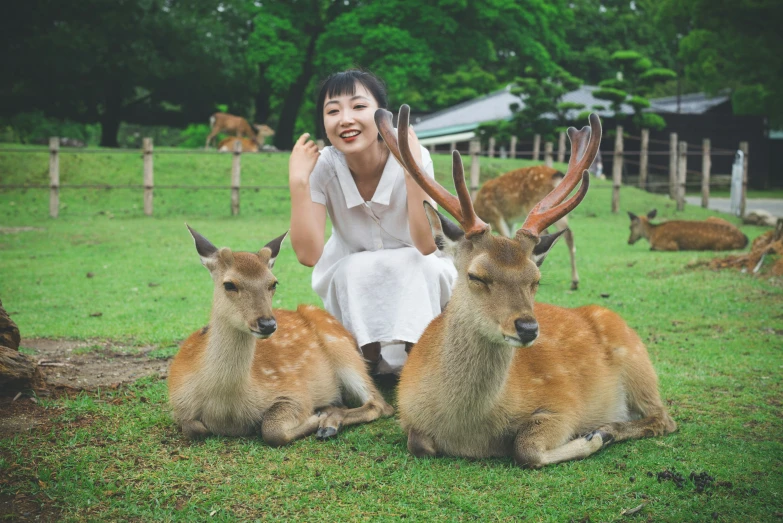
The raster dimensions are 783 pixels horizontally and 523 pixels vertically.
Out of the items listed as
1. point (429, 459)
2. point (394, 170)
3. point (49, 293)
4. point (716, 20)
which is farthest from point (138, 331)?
point (716, 20)

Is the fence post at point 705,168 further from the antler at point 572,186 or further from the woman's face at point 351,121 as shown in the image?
the antler at point 572,186

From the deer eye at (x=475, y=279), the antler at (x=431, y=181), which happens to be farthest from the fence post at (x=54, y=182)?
the deer eye at (x=475, y=279)

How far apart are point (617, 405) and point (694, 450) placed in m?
0.48

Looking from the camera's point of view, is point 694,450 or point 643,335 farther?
point 643,335

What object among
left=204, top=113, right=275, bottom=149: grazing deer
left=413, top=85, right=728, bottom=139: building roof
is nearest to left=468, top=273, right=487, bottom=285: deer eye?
left=204, top=113, right=275, bottom=149: grazing deer

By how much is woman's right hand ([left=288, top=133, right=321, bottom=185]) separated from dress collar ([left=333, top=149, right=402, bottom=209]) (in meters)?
0.20

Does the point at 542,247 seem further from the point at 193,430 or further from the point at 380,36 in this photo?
Result: the point at 380,36

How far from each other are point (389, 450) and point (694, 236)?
28.6ft

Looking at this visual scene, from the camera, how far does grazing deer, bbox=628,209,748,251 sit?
36.1 ft

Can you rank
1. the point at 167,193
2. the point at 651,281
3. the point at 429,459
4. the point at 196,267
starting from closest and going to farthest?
the point at 429,459
the point at 651,281
the point at 196,267
the point at 167,193

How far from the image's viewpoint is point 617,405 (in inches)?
155

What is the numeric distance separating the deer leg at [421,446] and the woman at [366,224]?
86 cm

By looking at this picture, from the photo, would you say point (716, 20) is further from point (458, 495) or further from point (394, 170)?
point (458, 495)

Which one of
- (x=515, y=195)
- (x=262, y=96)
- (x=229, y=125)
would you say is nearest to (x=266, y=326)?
(x=515, y=195)
